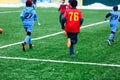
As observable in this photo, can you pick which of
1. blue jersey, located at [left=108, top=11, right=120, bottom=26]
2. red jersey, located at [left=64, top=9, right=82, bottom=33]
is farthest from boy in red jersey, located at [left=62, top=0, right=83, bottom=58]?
blue jersey, located at [left=108, top=11, right=120, bottom=26]

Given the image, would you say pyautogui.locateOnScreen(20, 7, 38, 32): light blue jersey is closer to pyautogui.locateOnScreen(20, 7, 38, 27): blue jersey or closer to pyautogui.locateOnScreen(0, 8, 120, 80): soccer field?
pyautogui.locateOnScreen(20, 7, 38, 27): blue jersey

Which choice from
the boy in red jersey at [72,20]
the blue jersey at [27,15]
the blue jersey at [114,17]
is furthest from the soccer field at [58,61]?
the blue jersey at [27,15]

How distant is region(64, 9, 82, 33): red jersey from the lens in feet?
34.7

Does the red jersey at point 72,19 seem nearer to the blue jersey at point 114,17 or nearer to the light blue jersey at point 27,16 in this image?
the light blue jersey at point 27,16

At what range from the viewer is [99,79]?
8.04 m

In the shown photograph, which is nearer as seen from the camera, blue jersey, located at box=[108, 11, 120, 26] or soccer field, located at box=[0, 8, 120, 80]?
soccer field, located at box=[0, 8, 120, 80]

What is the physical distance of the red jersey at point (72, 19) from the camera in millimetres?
10570

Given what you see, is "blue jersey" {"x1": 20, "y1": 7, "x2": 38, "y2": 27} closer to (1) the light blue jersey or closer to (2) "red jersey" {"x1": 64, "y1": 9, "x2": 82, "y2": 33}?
(1) the light blue jersey

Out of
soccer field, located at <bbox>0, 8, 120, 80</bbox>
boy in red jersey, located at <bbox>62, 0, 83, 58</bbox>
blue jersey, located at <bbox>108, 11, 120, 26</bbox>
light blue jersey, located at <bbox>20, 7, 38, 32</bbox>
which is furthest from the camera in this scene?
blue jersey, located at <bbox>108, 11, 120, 26</bbox>

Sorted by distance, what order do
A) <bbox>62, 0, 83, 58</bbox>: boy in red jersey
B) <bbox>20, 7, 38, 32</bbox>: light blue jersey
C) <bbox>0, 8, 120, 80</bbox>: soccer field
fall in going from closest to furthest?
<bbox>0, 8, 120, 80</bbox>: soccer field < <bbox>62, 0, 83, 58</bbox>: boy in red jersey < <bbox>20, 7, 38, 32</bbox>: light blue jersey

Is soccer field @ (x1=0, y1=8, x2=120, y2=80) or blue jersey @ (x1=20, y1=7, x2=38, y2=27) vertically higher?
blue jersey @ (x1=20, y1=7, x2=38, y2=27)

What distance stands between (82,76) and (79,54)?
3158mm

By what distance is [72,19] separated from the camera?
34.8 feet

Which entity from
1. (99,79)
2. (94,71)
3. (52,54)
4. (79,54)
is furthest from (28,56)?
(99,79)
